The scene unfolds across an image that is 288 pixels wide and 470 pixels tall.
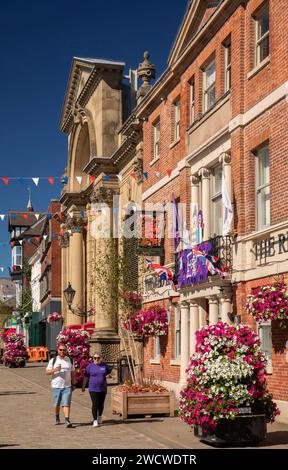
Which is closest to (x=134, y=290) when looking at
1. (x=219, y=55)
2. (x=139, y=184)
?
(x=139, y=184)

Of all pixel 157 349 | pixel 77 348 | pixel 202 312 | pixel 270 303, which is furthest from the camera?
pixel 77 348

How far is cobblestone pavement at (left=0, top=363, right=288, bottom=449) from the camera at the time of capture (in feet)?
49.6

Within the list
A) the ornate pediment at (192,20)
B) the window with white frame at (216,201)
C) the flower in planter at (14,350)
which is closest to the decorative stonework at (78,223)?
the flower in planter at (14,350)

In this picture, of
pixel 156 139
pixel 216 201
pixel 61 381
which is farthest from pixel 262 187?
pixel 156 139

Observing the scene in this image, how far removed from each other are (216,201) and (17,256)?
87.5m

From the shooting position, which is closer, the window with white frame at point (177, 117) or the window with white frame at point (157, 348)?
the window with white frame at point (177, 117)

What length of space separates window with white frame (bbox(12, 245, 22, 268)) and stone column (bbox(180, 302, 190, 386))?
8387cm

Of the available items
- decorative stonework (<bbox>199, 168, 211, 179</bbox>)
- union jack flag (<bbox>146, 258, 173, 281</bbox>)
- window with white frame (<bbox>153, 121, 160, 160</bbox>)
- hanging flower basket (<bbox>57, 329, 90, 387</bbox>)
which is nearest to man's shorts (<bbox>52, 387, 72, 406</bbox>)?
union jack flag (<bbox>146, 258, 173, 281</bbox>)

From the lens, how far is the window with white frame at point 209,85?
25.1m

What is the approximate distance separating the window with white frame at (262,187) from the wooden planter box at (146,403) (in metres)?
4.66

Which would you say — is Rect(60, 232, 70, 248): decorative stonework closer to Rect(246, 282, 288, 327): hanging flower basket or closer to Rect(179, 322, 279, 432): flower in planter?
Rect(246, 282, 288, 327): hanging flower basket

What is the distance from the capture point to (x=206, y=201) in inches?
987

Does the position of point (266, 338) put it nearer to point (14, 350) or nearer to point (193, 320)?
point (193, 320)

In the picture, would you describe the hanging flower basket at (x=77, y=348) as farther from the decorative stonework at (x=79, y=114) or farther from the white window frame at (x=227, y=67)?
the decorative stonework at (x=79, y=114)
